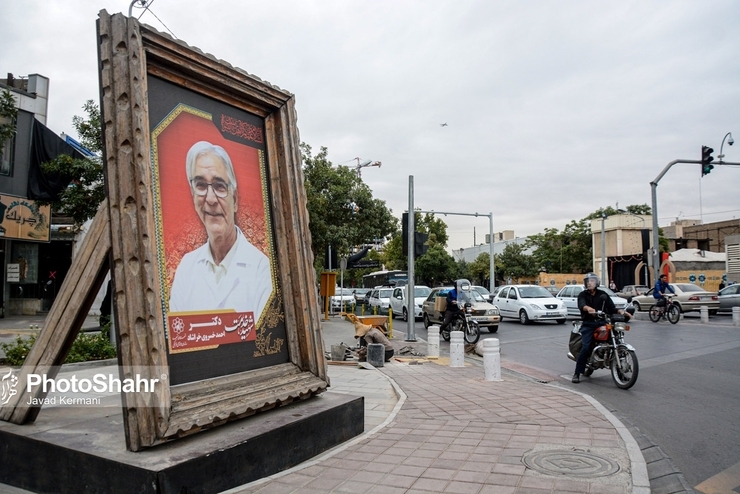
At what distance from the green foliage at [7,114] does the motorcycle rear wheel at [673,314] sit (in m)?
22.1

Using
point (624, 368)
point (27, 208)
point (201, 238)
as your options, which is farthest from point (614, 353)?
point (27, 208)

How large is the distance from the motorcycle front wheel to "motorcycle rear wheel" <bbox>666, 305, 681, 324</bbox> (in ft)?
45.9

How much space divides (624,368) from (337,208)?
17.8 meters

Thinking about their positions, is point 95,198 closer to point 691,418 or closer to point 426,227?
point 691,418

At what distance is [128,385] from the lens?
11.8 feet

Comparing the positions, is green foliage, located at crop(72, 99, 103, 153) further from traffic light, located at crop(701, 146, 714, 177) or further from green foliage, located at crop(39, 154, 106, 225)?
traffic light, located at crop(701, 146, 714, 177)

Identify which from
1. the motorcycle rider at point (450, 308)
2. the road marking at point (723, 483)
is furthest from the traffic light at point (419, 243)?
the road marking at point (723, 483)

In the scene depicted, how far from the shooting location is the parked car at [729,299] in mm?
23056

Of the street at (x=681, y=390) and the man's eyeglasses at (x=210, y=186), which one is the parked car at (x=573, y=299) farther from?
the man's eyeglasses at (x=210, y=186)

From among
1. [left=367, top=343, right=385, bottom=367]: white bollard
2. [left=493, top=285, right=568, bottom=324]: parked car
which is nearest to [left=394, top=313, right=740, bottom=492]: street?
[left=367, top=343, right=385, bottom=367]: white bollard

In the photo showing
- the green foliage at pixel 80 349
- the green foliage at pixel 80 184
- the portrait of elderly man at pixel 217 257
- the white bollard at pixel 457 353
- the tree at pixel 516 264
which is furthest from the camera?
the tree at pixel 516 264

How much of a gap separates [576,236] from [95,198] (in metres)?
55.6

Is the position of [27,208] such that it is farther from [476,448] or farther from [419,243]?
[476,448]

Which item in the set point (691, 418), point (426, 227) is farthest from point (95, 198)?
point (426, 227)
